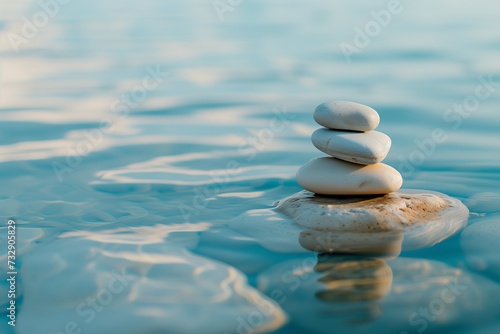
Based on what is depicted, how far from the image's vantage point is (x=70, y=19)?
17219 millimetres

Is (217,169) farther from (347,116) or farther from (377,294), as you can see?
(377,294)

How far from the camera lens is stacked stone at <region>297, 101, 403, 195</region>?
17.9 feet

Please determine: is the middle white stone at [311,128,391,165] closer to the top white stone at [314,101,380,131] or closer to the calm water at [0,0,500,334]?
the top white stone at [314,101,380,131]

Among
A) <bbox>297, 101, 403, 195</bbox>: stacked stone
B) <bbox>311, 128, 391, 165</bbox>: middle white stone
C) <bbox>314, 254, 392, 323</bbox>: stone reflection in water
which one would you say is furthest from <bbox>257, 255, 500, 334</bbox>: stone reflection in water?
<bbox>311, 128, 391, 165</bbox>: middle white stone

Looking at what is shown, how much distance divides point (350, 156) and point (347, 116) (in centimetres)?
28

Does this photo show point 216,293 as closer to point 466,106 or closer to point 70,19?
point 466,106

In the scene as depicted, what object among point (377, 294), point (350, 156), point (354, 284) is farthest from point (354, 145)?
point (377, 294)

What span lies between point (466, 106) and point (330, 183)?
159 inches

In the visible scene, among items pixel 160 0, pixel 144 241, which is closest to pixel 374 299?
pixel 144 241

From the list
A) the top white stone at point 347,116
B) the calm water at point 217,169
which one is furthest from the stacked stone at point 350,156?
the calm water at point 217,169

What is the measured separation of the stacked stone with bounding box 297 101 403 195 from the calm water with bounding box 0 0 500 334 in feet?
2.09

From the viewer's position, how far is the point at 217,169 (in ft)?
22.8

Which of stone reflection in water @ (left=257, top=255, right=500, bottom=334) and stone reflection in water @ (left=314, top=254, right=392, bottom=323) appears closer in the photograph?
stone reflection in water @ (left=257, top=255, right=500, bottom=334)

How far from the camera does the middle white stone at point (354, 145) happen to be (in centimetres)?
541
